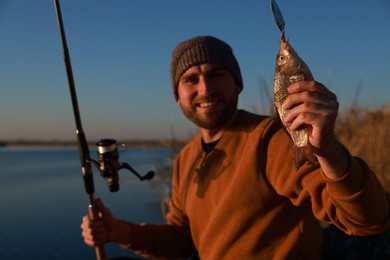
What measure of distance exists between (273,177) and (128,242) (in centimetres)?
153

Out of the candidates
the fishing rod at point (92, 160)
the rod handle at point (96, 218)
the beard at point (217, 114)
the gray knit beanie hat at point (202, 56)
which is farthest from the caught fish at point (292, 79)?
the rod handle at point (96, 218)

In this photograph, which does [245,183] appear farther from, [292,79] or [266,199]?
[292,79]

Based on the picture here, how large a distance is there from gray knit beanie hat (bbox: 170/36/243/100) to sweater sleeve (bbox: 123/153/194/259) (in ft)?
3.11

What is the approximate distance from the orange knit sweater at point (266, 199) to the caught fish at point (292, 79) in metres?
0.21

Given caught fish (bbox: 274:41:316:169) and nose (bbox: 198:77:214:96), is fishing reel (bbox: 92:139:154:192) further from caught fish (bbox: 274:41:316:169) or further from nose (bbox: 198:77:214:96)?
caught fish (bbox: 274:41:316:169)

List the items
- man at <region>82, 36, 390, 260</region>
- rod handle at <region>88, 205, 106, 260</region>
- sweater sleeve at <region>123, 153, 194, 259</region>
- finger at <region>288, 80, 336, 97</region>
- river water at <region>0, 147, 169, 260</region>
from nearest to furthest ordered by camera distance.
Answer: finger at <region>288, 80, 336, 97</region> < man at <region>82, 36, 390, 260</region> < rod handle at <region>88, 205, 106, 260</region> < sweater sleeve at <region>123, 153, 194, 259</region> < river water at <region>0, 147, 169, 260</region>

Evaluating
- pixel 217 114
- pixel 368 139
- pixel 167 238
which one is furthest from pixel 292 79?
pixel 368 139

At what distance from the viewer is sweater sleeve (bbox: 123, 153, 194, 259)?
2.95 metres

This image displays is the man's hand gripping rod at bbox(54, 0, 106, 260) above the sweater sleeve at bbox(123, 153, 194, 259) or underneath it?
above

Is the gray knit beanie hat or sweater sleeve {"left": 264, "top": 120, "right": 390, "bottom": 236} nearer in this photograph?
sweater sleeve {"left": 264, "top": 120, "right": 390, "bottom": 236}

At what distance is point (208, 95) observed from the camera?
8.32ft

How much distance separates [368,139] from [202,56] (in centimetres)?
430

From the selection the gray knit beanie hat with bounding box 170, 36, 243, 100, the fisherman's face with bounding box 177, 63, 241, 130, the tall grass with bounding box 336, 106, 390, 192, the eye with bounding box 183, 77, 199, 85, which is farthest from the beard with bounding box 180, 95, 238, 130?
the tall grass with bounding box 336, 106, 390, 192

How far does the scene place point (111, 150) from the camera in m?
2.55
